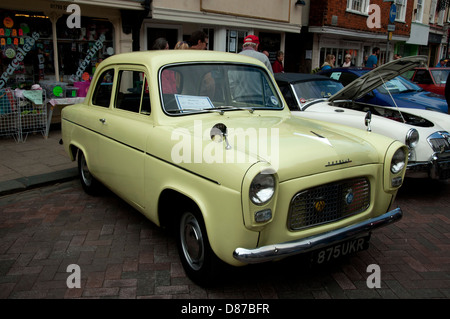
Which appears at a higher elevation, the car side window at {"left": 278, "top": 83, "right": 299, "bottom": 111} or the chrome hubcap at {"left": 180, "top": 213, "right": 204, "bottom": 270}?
the car side window at {"left": 278, "top": 83, "right": 299, "bottom": 111}

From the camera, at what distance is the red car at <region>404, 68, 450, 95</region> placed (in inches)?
428

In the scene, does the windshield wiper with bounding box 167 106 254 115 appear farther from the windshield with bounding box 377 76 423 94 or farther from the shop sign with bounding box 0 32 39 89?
the shop sign with bounding box 0 32 39 89

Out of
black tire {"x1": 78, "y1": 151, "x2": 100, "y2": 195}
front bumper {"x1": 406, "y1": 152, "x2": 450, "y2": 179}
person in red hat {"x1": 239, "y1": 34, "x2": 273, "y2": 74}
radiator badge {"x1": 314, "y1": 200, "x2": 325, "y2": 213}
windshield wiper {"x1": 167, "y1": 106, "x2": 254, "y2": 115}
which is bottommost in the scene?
black tire {"x1": 78, "y1": 151, "x2": 100, "y2": 195}

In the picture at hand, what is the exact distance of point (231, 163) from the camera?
2529 millimetres

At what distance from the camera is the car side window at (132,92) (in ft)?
12.0

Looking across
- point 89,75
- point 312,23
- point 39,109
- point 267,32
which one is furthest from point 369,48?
point 39,109

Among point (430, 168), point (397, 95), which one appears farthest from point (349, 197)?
point (397, 95)

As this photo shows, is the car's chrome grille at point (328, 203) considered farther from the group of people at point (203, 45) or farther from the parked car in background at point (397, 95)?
the parked car in background at point (397, 95)

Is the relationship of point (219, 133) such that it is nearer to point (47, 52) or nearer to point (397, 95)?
point (397, 95)

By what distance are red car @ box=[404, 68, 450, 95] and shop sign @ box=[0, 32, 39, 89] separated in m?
9.89

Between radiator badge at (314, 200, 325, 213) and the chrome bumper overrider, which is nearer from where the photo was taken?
the chrome bumper overrider

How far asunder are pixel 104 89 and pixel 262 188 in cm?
268

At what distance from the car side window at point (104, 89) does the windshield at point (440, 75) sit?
9770 mm

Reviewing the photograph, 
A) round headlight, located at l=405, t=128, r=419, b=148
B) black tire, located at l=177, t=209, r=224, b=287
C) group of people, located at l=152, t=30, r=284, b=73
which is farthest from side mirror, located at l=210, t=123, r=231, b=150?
group of people, located at l=152, t=30, r=284, b=73
